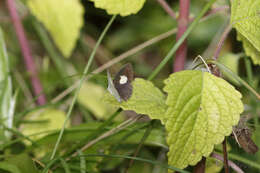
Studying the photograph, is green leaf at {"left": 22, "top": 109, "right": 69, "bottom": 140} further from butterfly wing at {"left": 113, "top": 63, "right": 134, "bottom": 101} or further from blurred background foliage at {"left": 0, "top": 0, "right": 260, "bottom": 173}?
butterfly wing at {"left": 113, "top": 63, "right": 134, "bottom": 101}

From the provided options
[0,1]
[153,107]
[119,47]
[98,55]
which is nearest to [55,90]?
[98,55]

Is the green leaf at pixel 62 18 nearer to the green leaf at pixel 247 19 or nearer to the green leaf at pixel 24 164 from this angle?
the green leaf at pixel 24 164

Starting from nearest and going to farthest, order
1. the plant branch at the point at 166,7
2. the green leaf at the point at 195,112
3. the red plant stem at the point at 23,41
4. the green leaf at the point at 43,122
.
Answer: the green leaf at the point at 195,112 → the plant branch at the point at 166,7 → the green leaf at the point at 43,122 → the red plant stem at the point at 23,41

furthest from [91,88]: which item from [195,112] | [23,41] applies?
[195,112]

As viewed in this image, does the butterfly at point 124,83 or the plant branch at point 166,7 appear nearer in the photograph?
the butterfly at point 124,83

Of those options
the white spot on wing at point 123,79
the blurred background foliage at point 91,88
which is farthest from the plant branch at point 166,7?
the white spot on wing at point 123,79

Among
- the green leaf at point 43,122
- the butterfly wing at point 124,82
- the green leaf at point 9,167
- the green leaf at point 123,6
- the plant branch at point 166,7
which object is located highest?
the green leaf at point 123,6
